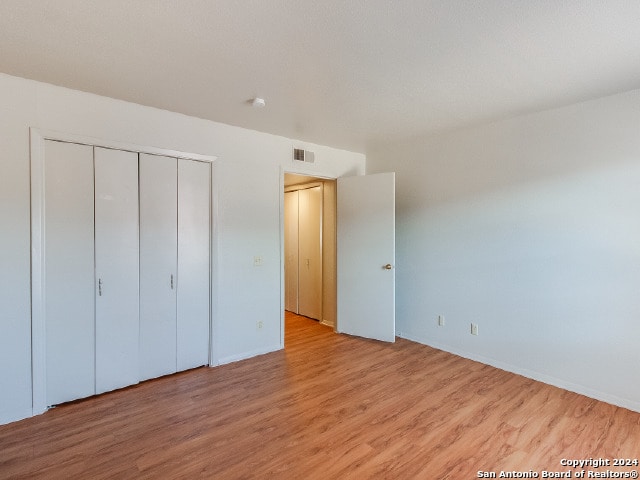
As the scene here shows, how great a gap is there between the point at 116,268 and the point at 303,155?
7.34 ft

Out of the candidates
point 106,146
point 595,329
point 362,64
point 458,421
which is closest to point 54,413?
point 106,146

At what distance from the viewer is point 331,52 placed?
198cm

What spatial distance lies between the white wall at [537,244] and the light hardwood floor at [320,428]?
1.15ft

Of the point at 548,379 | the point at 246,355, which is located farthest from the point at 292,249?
the point at 548,379

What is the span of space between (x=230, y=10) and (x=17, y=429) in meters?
2.93

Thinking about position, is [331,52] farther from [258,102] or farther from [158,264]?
[158,264]

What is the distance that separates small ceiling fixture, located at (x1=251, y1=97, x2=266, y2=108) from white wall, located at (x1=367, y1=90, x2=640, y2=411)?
202 cm

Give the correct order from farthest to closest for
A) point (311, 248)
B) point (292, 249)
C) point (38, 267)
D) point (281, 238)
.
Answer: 1. point (292, 249)
2. point (311, 248)
3. point (281, 238)
4. point (38, 267)

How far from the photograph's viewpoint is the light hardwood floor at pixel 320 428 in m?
1.91

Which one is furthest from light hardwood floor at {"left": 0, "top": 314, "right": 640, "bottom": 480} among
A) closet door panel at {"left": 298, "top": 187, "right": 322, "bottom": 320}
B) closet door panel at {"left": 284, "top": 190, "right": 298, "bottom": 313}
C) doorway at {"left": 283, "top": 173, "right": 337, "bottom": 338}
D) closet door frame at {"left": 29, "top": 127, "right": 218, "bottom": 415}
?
closet door panel at {"left": 284, "top": 190, "right": 298, "bottom": 313}

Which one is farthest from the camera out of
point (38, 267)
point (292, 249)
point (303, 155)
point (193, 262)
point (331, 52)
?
point (292, 249)

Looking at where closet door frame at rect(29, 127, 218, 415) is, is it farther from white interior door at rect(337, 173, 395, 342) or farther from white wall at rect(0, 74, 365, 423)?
white interior door at rect(337, 173, 395, 342)

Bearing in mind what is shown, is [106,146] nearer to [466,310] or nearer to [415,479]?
[415,479]

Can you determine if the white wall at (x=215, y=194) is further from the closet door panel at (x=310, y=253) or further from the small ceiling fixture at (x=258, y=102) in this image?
the closet door panel at (x=310, y=253)
